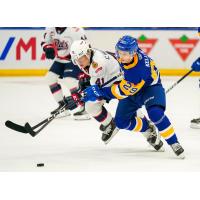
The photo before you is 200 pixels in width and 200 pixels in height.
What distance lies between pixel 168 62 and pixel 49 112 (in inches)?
103

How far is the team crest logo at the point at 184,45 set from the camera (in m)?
8.98

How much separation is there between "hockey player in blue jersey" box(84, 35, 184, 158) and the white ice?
23cm

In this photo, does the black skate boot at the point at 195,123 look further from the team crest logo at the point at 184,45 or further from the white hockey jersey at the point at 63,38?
the team crest logo at the point at 184,45

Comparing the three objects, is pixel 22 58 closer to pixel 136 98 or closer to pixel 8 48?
pixel 8 48

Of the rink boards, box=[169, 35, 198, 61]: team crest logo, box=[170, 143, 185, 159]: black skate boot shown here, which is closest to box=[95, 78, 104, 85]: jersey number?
box=[170, 143, 185, 159]: black skate boot

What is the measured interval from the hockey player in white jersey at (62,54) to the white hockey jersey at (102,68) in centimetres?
131

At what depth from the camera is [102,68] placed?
16.4 ft

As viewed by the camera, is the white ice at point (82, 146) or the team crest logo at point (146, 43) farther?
the team crest logo at point (146, 43)

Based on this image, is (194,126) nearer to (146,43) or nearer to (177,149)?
(177,149)

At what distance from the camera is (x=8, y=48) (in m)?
9.00

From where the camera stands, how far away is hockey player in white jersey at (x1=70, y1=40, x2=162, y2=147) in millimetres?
4953

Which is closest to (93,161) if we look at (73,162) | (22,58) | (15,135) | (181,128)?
(73,162)

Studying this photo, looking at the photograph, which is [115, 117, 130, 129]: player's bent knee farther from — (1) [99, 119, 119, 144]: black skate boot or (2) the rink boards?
(2) the rink boards

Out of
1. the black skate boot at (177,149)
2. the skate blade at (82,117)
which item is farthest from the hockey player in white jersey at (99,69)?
the skate blade at (82,117)
